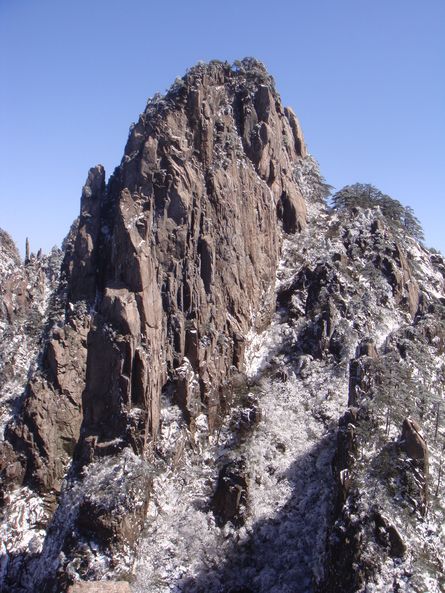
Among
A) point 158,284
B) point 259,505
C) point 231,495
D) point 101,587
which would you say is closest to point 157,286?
point 158,284

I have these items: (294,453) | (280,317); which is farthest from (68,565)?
(280,317)

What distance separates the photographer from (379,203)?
72.3 metres

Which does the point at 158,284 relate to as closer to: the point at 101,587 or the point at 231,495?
the point at 231,495

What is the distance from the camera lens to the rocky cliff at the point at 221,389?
118 ft

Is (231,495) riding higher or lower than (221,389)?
lower

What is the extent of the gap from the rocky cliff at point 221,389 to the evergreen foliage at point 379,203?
664 cm

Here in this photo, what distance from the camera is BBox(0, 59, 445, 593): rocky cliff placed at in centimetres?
3597

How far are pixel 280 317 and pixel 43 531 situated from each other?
30026 mm

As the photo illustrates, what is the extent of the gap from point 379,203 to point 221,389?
38.0 m

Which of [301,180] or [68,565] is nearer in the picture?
[68,565]

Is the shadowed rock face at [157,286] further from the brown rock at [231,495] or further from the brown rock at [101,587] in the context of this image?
the brown rock at [101,587]

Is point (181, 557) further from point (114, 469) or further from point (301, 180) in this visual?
point (301, 180)

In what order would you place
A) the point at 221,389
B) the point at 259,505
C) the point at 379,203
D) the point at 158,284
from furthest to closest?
the point at 379,203, the point at 221,389, the point at 158,284, the point at 259,505

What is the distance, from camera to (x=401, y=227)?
234 ft
